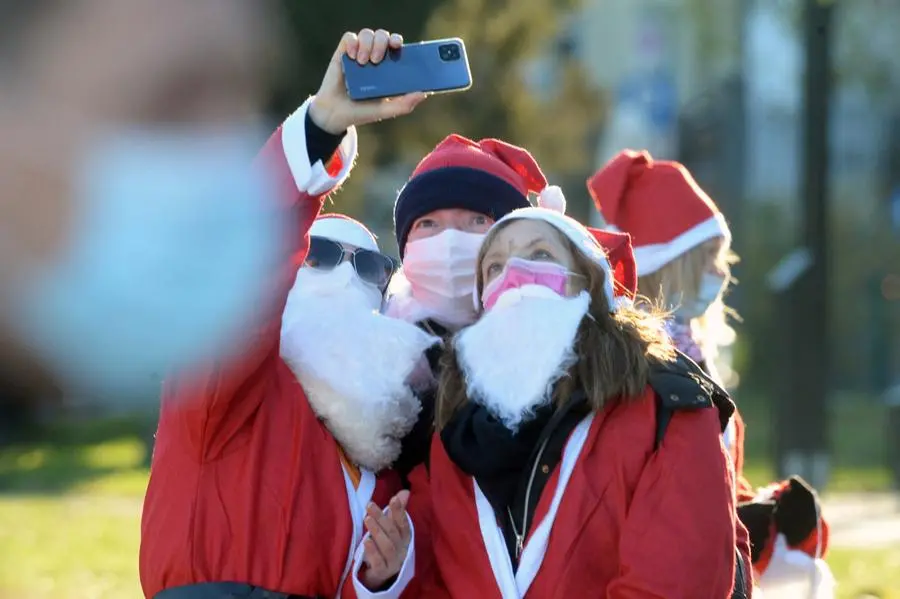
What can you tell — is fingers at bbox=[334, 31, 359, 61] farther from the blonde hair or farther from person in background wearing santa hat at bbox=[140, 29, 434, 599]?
the blonde hair

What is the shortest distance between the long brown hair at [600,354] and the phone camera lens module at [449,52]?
0.57m

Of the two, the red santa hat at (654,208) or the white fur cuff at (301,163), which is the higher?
the white fur cuff at (301,163)

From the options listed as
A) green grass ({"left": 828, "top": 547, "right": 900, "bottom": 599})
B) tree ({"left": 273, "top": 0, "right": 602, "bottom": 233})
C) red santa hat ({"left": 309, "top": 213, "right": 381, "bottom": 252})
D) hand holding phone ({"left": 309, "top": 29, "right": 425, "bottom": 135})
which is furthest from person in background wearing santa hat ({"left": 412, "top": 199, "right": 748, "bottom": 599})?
tree ({"left": 273, "top": 0, "right": 602, "bottom": 233})

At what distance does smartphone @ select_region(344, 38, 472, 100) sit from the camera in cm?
232

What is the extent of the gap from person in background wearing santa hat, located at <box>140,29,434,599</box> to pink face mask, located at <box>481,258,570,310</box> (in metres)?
0.27

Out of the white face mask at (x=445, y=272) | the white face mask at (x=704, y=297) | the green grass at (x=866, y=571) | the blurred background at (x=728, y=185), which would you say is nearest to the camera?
the blurred background at (x=728, y=185)

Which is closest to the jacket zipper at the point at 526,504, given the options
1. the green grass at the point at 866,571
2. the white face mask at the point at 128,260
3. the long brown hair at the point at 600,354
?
the long brown hair at the point at 600,354

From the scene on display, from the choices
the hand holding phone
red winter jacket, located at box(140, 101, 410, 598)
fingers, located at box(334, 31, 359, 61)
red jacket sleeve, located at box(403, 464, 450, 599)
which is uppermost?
fingers, located at box(334, 31, 359, 61)

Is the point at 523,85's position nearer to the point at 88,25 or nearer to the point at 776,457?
the point at 776,457

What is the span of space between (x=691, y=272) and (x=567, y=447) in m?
1.61

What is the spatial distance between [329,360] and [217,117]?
81.8 inches

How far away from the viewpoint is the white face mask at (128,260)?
0.68 m

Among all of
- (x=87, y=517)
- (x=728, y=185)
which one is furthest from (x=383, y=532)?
(x=728, y=185)

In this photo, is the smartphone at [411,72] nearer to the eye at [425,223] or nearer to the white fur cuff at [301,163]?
the white fur cuff at [301,163]
